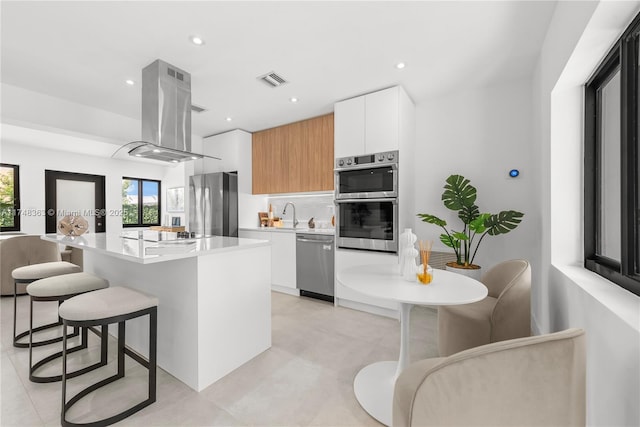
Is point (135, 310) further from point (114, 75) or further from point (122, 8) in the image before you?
point (114, 75)

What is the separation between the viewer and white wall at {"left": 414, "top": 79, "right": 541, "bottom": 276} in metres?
2.82

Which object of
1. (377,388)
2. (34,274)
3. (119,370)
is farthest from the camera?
(34,274)

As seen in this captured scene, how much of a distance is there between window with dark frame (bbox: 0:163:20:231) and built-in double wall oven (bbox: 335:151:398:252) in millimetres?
5935

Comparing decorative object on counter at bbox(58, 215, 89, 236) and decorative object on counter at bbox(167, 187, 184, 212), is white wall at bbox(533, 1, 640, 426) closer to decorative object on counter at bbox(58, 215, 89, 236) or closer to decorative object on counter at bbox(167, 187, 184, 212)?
decorative object on counter at bbox(58, 215, 89, 236)

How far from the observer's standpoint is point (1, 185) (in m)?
4.78

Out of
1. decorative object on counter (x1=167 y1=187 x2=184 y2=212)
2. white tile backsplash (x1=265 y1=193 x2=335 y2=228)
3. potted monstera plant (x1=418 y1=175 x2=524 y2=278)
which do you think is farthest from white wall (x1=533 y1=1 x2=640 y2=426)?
decorative object on counter (x1=167 y1=187 x2=184 y2=212)

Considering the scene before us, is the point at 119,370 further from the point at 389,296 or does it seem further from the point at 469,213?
the point at 469,213

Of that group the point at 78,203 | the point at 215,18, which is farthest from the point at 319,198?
the point at 78,203

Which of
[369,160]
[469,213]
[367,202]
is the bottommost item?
[469,213]

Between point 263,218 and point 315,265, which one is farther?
point 263,218

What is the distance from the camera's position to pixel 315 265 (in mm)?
3438

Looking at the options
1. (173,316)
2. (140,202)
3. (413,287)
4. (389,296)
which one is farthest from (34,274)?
(140,202)

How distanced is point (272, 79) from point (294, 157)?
1.29 metres

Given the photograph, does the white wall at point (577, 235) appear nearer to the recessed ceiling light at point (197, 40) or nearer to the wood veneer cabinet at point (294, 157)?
the wood veneer cabinet at point (294, 157)
